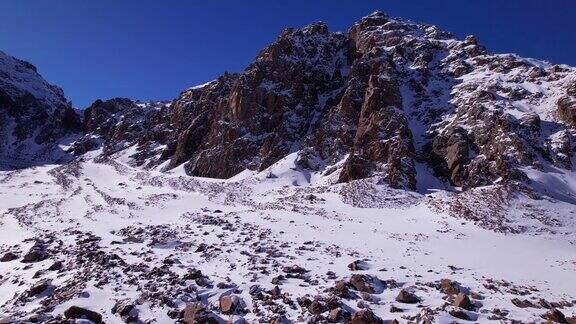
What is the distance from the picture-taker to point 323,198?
40312 mm

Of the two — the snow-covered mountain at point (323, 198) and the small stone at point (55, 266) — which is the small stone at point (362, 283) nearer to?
the snow-covered mountain at point (323, 198)

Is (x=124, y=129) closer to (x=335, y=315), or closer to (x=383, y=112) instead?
(x=383, y=112)

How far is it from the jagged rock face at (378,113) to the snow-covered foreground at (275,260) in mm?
10010

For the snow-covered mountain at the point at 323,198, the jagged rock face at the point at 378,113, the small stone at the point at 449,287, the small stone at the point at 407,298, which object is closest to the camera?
the small stone at the point at 407,298

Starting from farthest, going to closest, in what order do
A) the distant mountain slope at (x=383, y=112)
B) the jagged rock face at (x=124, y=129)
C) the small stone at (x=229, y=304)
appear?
the jagged rock face at (x=124, y=129) < the distant mountain slope at (x=383, y=112) < the small stone at (x=229, y=304)

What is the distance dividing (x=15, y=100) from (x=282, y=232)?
12067 cm

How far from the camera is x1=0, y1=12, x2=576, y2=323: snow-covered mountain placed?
51.8 feet

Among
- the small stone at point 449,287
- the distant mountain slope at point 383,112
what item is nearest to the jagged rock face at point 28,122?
the distant mountain slope at point 383,112

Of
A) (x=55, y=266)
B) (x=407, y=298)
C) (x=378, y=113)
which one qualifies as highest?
(x=378, y=113)

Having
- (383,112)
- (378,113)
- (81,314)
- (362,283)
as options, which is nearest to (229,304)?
(81,314)

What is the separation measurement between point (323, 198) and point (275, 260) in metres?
20.3

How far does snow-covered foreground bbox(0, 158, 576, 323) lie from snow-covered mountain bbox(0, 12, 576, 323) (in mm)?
129

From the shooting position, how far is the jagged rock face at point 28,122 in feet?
320

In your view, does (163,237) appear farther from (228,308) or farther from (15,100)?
(15,100)
